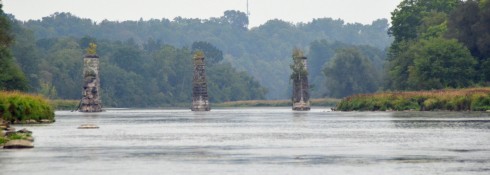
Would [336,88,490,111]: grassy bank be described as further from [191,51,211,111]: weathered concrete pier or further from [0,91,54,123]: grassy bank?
[0,91,54,123]: grassy bank

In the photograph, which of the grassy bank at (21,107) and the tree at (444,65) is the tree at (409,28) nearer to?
the tree at (444,65)

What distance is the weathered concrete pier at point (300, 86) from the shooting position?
143125 mm

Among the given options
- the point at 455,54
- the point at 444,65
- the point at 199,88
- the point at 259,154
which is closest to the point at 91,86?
the point at 199,88

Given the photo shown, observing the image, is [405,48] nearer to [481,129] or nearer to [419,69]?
[419,69]

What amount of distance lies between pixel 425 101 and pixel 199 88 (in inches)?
2018

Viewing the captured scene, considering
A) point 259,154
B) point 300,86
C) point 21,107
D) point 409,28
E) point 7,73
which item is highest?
point 409,28

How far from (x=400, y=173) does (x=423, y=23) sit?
422 feet

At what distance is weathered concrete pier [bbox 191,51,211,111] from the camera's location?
148 metres

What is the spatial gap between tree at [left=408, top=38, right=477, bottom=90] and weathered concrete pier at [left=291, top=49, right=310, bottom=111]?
21.3 metres

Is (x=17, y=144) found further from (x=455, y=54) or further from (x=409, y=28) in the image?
(x=409, y=28)

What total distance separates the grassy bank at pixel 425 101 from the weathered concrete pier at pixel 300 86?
18.3 m

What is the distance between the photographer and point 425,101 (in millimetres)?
104875

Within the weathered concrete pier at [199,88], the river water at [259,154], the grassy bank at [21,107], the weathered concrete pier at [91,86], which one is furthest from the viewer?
the weathered concrete pier at [199,88]

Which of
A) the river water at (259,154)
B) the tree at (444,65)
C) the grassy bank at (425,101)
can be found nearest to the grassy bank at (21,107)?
the river water at (259,154)
